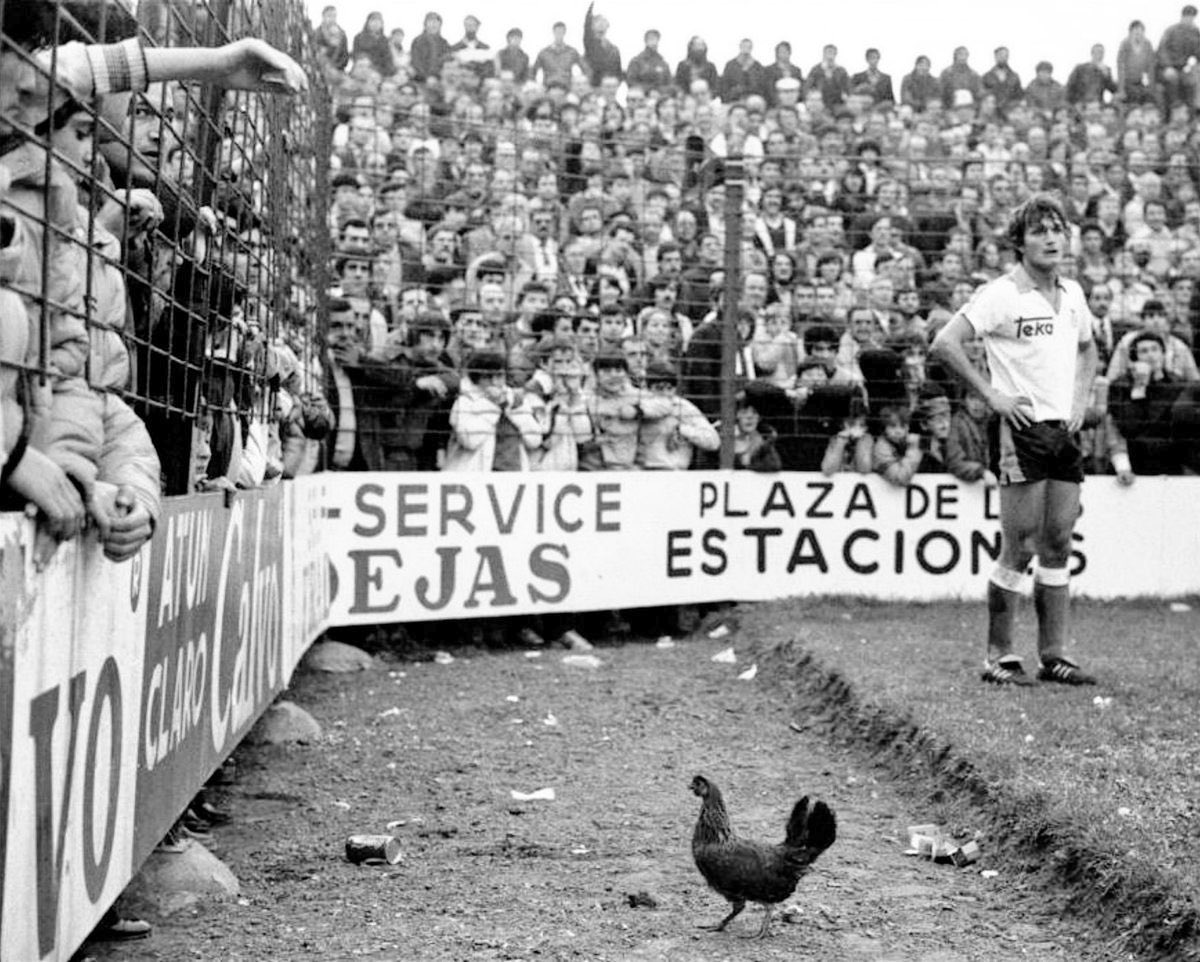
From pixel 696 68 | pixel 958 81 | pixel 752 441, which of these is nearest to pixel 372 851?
pixel 752 441

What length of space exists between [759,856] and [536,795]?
2.17m

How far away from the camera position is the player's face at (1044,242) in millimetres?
8828

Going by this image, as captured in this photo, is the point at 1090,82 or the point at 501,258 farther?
the point at 1090,82

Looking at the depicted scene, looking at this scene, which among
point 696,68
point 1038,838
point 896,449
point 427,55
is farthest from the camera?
point 696,68

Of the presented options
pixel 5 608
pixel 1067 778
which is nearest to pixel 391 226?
pixel 1067 778

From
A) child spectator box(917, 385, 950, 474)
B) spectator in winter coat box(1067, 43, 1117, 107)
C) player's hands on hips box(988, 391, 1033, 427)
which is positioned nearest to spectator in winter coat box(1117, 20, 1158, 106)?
spectator in winter coat box(1067, 43, 1117, 107)

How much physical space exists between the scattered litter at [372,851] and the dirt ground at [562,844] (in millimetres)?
51

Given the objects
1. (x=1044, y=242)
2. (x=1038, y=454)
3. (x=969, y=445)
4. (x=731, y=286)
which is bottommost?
(x=1038, y=454)

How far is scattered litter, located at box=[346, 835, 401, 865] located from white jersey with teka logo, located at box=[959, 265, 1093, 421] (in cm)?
423

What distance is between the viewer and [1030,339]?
8828mm

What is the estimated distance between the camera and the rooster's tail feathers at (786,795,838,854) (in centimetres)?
499

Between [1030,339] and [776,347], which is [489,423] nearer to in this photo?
[776,347]

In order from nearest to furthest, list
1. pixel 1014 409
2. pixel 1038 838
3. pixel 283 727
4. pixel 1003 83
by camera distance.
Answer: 1. pixel 1038 838
2. pixel 283 727
3. pixel 1014 409
4. pixel 1003 83

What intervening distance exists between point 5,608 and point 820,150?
1923cm
